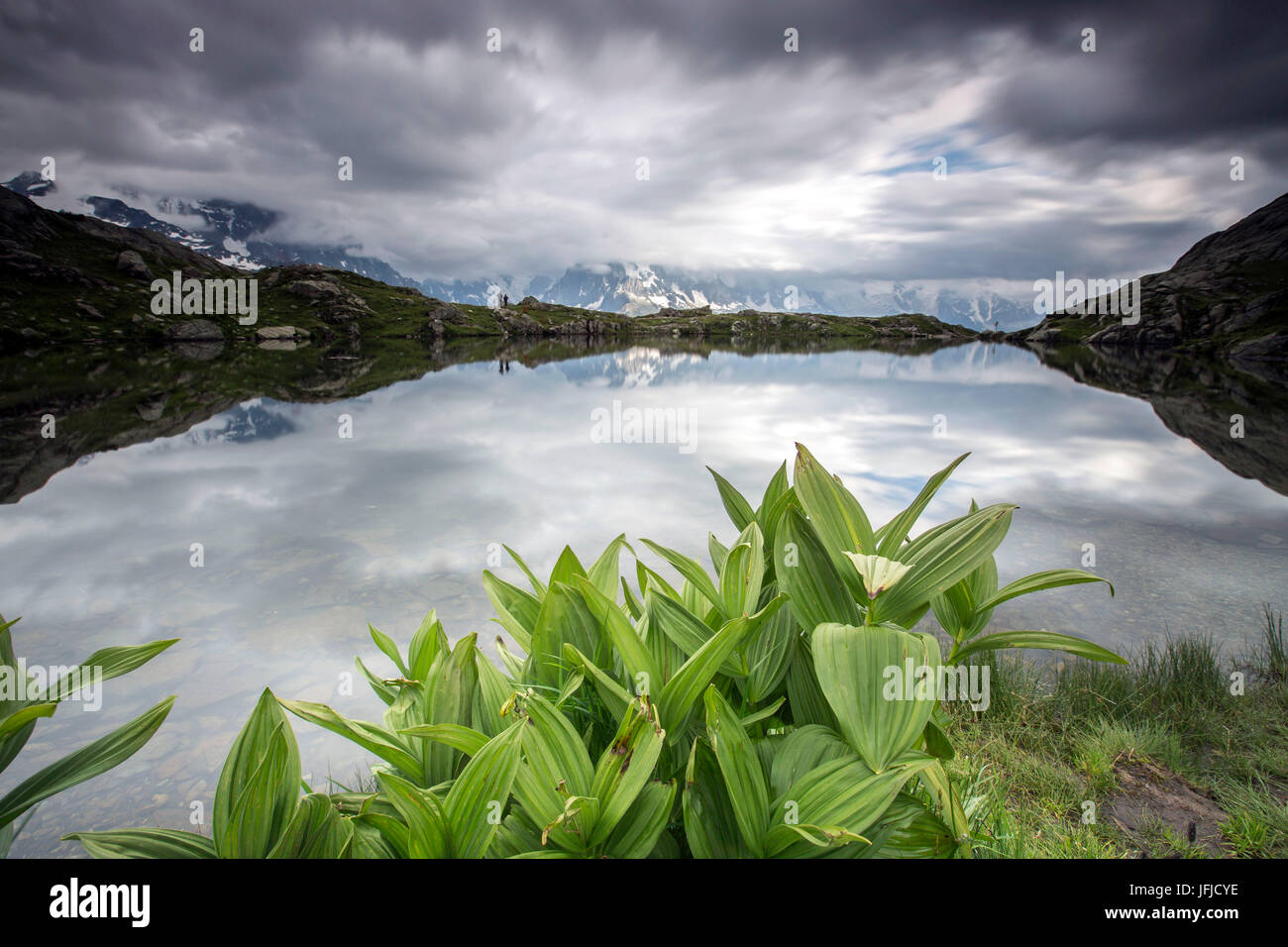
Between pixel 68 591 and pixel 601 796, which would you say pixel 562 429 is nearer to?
pixel 68 591

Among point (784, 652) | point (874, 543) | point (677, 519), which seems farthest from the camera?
point (677, 519)

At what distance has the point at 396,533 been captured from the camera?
388 inches

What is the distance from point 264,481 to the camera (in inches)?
521

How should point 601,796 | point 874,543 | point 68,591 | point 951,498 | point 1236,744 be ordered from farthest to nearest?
point 951,498, point 68,591, point 1236,744, point 874,543, point 601,796

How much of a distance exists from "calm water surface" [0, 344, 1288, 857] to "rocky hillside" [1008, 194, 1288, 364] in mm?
73911

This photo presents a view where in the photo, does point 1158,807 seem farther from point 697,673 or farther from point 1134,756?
point 697,673

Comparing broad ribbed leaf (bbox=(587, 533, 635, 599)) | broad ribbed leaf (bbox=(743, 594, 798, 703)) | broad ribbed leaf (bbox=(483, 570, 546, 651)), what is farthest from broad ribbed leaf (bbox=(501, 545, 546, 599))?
broad ribbed leaf (bbox=(743, 594, 798, 703))

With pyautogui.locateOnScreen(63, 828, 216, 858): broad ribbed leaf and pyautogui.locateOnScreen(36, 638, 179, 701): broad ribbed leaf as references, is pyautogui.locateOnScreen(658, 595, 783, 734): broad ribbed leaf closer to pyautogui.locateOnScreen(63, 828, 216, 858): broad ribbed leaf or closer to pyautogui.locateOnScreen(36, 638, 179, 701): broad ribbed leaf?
pyautogui.locateOnScreen(63, 828, 216, 858): broad ribbed leaf

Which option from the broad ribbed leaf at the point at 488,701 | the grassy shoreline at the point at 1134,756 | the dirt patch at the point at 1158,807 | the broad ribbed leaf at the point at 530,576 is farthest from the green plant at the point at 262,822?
the dirt patch at the point at 1158,807

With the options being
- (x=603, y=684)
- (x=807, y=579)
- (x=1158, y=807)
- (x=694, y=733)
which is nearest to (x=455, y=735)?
(x=603, y=684)

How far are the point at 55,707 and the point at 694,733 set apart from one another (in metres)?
1.31

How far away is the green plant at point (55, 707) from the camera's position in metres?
1.18
